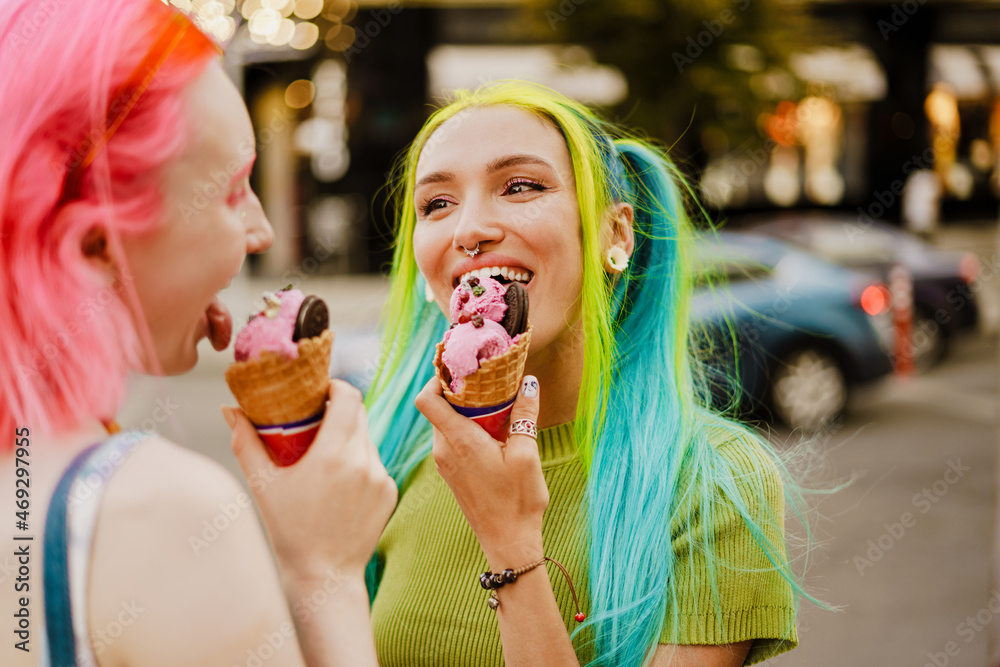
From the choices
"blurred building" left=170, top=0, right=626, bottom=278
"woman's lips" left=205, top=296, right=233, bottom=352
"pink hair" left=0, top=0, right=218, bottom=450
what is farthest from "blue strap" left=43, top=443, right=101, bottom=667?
"blurred building" left=170, top=0, right=626, bottom=278

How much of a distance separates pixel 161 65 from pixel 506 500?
94 centimetres

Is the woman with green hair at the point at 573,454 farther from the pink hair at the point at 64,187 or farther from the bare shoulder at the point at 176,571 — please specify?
the pink hair at the point at 64,187

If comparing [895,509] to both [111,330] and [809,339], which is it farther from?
[111,330]

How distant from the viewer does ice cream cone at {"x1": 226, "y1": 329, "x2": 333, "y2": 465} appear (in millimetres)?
1392

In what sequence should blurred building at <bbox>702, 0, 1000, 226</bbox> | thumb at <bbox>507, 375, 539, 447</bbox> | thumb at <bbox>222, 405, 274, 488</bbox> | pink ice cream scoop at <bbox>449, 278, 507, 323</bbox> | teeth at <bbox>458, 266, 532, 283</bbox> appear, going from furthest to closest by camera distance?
blurred building at <bbox>702, 0, 1000, 226</bbox> < teeth at <bbox>458, 266, 532, 283</bbox> < pink ice cream scoop at <bbox>449, 278, 507, 323</bbox> < thumb at <bbox>507, 375, 539, 447</bbox> < thumb at <bbox>222, 405, 274, 488</bbox>

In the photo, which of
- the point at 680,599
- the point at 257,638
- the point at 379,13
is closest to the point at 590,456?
the point at 680,599

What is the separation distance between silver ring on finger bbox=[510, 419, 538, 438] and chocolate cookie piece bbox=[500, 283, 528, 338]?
18cm

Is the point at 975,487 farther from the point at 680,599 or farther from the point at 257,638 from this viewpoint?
the point at 257,638

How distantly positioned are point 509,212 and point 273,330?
714 millimetres

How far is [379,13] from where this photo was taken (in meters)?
17.1

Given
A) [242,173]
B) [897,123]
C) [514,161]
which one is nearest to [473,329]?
[514,161]

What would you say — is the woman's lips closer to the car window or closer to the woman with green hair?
the woman with green hair

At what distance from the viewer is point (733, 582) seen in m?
1.73

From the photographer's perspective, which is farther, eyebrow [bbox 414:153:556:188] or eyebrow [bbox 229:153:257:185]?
eyebrow [bbox 414:153:556:188]
